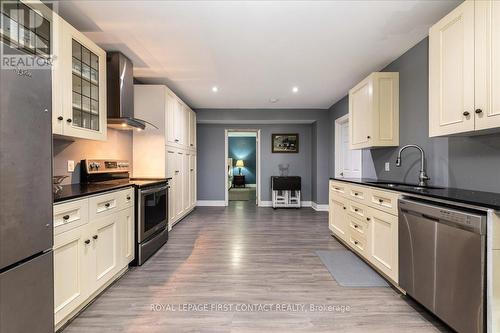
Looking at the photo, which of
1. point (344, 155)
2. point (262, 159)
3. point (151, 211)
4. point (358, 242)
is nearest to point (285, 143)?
point (262, 159)

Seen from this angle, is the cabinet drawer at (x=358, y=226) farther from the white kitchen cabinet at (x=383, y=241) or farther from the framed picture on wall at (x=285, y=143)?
the framed picture on wall at (x=285, y=143)

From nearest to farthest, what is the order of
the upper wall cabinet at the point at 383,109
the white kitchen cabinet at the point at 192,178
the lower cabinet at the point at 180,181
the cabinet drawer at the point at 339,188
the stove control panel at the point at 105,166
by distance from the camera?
the stove control panel at the point at 105,166 < the upper wall cabinet at the point at 383,109 < the cabinet drawer at the point at 339,188 < the lower cabinet at the point at 180,181 < the white kitchen cabinet at the point at 192,178

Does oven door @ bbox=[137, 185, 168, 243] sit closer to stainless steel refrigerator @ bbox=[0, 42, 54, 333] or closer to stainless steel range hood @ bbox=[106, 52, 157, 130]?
stainless steel range hood @ bbox=[106, 52, 157, 130]

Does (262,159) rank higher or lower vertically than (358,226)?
higher

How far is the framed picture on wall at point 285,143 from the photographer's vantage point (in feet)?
20.9

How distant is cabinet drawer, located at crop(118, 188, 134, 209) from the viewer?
2.36 metres

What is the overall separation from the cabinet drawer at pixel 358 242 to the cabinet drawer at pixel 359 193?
1.31ft

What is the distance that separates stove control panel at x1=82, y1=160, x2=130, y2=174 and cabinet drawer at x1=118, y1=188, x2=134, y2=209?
1.64ft

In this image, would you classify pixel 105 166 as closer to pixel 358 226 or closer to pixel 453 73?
pixel 358 226

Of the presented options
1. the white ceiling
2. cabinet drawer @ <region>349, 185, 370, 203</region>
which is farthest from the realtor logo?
cabinet drawer @ <region>349, 185, 370, 203</region>

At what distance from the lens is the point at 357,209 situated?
2852mm

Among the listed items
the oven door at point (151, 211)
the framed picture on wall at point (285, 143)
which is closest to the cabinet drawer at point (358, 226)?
the oven door at point (151, 211)

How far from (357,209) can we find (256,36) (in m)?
2.18

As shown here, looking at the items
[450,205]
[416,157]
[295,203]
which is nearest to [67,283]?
[450,205]
